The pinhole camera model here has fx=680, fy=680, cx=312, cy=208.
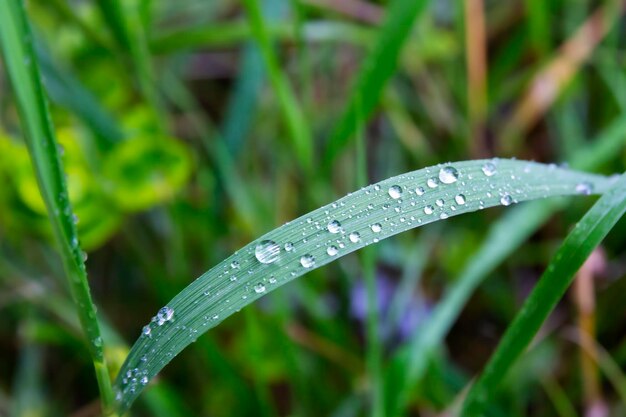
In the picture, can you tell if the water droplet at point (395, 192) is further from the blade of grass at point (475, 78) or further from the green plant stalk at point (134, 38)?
the blade of grass at point (475, 78)

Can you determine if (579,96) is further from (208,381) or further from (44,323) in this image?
(44,323)

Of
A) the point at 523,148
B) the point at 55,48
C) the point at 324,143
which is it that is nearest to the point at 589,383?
the point at 523,148

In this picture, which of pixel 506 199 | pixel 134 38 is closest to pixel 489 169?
pixel 506 199

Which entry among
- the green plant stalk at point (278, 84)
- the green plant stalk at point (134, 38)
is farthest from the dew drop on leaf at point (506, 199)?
the green plant stalk at point (134, 38)

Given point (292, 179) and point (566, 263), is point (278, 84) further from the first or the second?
point (566, 263)

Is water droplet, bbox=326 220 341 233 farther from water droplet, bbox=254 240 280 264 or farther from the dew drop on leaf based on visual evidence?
the dew drop on leaf
